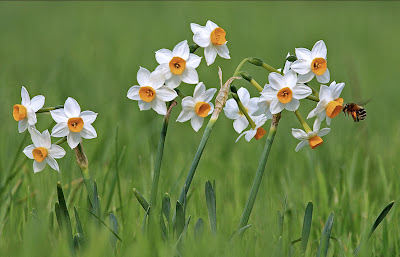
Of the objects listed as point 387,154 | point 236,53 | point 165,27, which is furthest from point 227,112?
point 165,27

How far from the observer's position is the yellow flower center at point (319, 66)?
4.26 ft

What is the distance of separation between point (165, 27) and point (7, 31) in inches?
85.0

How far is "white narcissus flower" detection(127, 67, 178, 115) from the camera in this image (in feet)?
4.17

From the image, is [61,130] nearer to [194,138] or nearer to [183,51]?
[183,51]

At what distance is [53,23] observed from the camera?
7922mm

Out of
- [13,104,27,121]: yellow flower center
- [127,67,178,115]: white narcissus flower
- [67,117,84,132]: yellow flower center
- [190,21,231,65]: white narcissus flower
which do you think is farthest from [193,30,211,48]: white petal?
[13,104,27,121]: yellow flower center

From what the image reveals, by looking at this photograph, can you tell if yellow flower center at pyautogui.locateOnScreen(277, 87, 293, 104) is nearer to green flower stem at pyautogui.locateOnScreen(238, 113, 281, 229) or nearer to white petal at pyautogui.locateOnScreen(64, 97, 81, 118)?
green flower stem at pyautogui.locateOnScreen(238, 113, 281, 229)

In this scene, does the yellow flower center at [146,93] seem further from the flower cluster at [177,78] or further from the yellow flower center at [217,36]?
Result: the yellow flower center at [217,36]

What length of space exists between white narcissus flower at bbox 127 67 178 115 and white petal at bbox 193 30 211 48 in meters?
0.13

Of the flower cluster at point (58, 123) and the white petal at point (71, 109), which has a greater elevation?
the white petal at point (71, 109)

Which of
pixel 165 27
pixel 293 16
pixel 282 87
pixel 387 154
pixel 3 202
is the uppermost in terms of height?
pixel 293 16

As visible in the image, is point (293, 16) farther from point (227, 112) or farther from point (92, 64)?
point (227, 112)

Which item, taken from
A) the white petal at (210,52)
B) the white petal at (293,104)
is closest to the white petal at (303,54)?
the white petal at (293,104)

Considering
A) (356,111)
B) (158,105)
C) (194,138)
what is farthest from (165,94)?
(194,138)
